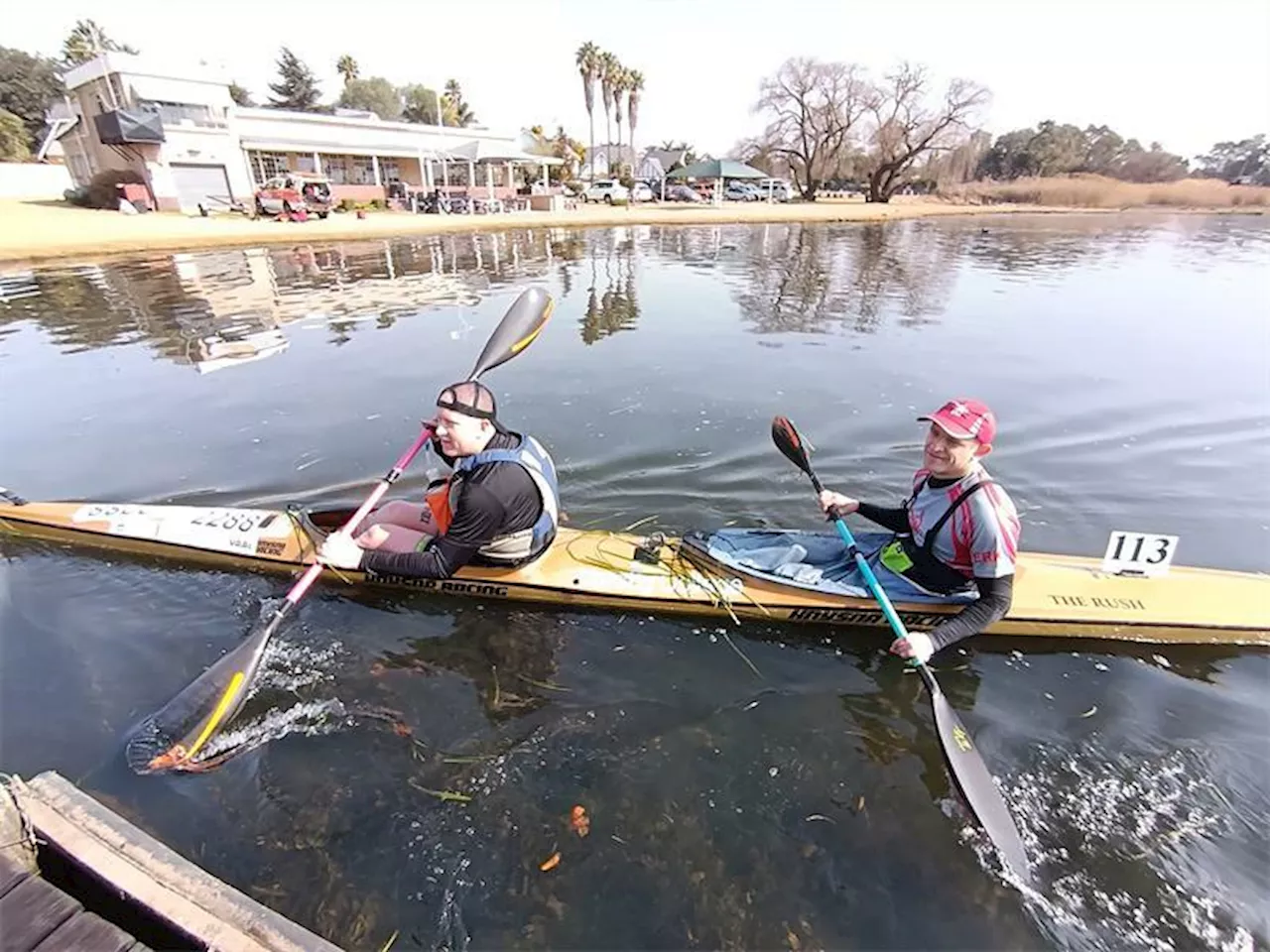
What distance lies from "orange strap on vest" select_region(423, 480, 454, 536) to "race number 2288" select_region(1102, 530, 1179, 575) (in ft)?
13.4

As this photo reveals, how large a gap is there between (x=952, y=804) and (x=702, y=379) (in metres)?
6.69

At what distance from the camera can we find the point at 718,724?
12.9 feet

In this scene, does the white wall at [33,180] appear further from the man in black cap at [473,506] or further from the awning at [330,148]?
the man in black cap at [473,506]

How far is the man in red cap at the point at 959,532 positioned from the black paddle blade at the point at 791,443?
1.09m

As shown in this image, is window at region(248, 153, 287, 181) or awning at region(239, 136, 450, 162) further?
window at region(248, 153, 287, 181)

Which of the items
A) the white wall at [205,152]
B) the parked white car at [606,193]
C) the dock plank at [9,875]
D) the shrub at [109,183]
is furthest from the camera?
the parked white car at [606,193]

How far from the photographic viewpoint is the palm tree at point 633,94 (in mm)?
65250

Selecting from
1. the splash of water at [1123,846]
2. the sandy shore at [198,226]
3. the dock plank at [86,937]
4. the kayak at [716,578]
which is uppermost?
the sandy shore at [198,226]

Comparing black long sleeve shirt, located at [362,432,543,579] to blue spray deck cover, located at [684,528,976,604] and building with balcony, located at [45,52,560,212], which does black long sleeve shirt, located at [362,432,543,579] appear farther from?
building with balcony, located at [45,52,560,212]

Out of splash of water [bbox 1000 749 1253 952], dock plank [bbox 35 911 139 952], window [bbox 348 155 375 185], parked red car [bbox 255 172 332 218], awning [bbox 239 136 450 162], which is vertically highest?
awning [bbox 239 136 450 162]

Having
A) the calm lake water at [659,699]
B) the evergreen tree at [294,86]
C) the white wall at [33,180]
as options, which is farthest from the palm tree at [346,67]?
the calm lake water at [659,699]

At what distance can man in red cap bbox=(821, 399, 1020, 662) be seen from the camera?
142 inches

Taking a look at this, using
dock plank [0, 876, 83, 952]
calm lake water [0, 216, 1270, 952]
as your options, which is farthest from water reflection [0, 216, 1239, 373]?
dock plank [0, 876, 83, 952]

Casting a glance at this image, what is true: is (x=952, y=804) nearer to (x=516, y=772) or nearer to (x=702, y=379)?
(x=516, y=772)
